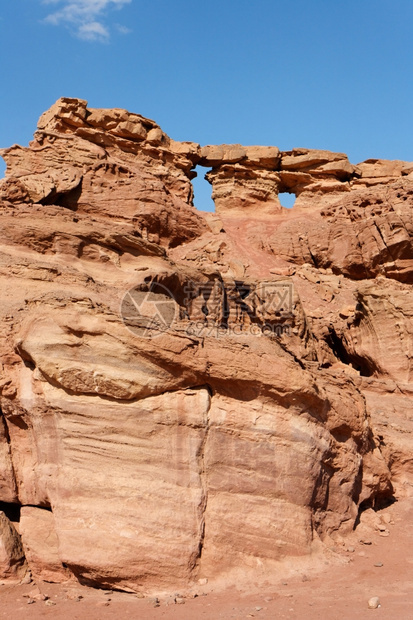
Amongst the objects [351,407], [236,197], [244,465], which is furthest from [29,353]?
[236,197]

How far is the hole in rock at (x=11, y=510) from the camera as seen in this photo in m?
8.05

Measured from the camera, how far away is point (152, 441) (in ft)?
23.9

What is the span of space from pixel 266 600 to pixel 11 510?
3.76 meters

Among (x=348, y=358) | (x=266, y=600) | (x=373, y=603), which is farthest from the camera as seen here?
(x=348, y=358)

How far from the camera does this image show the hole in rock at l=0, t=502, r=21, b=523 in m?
8.05

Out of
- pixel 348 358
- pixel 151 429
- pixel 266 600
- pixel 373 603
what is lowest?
pixel 266 600

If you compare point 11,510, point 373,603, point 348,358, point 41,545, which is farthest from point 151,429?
point 348,358

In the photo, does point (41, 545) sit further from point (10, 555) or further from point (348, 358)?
point (348, 358)

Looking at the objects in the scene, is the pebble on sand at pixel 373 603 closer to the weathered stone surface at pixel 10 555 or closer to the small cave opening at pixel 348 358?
the weathered stone surface at pixel 10 555

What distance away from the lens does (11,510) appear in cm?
818

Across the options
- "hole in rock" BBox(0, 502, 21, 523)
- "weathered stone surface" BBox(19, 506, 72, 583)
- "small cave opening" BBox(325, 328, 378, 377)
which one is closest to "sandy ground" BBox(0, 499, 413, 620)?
"weathered stone surface" BBox(19, 506, 72, 583)

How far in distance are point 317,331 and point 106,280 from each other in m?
6.84

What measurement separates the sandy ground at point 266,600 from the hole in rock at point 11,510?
1.03 meters

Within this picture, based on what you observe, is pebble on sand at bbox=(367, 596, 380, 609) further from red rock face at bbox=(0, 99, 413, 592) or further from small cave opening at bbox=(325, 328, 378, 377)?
small cave opening at bbox=(325, 328, 378, 377)
